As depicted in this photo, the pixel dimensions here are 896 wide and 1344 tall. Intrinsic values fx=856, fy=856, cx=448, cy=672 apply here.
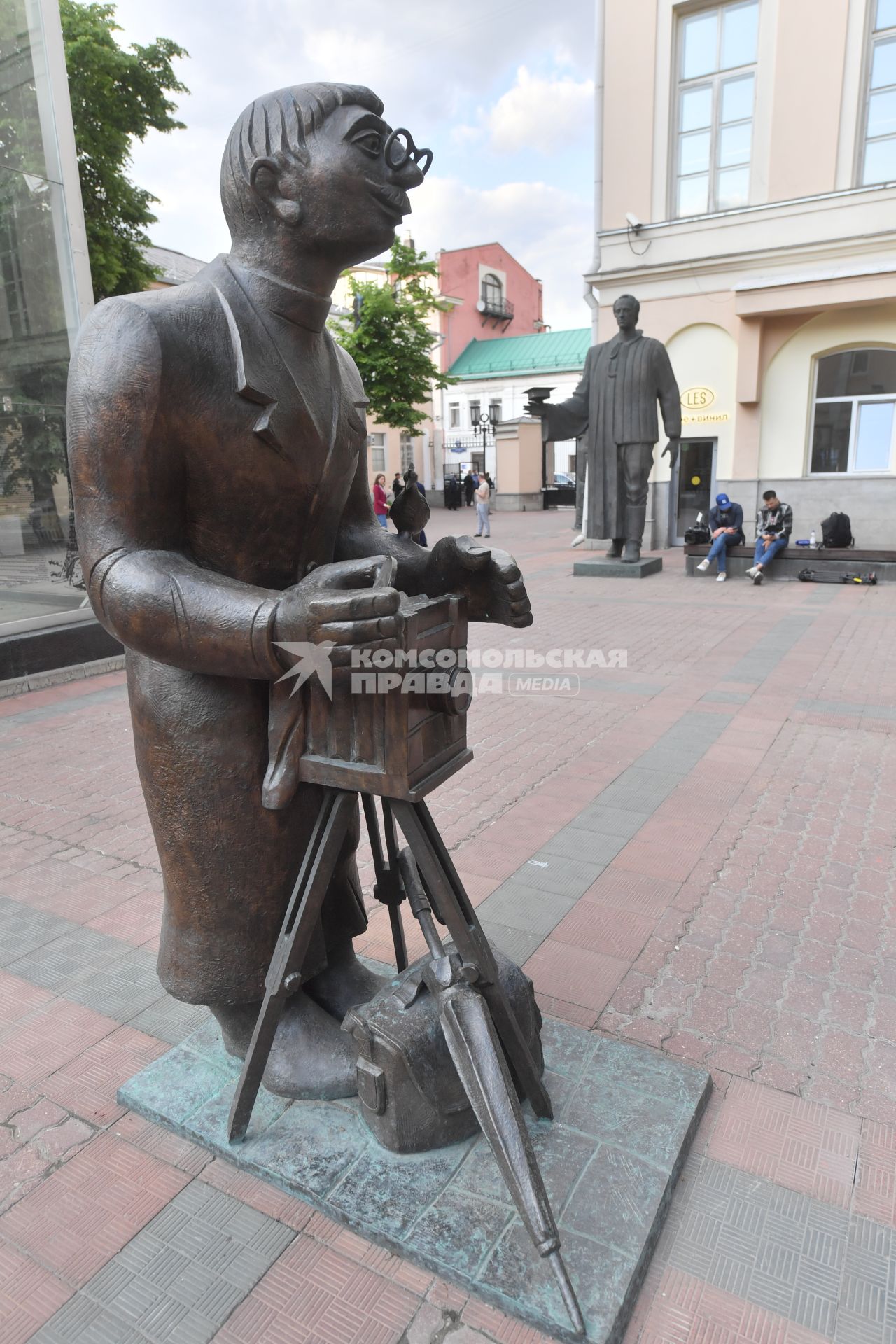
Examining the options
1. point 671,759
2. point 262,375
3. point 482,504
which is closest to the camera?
point 262,375

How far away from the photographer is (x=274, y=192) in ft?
5.30

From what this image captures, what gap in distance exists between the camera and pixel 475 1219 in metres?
1.77

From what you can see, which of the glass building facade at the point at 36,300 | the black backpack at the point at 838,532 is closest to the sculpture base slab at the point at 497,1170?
the glass building facade at the point at 36,300

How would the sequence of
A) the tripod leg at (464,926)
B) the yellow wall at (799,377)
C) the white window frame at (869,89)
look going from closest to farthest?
the tripod leg at (464,926), the white window frame at (869,89), the yellow wall at (799,377)

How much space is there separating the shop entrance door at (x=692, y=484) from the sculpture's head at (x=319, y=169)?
42.1ft

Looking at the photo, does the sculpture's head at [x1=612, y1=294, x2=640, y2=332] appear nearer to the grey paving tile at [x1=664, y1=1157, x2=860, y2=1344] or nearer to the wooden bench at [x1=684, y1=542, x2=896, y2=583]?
the wooden bench at [x1=684, y1=542, x2=896, y2=583]

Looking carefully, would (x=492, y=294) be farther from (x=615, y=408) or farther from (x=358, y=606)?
(x=358, y=606)

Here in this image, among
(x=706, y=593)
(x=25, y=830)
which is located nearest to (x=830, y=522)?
(x=706, y=593)

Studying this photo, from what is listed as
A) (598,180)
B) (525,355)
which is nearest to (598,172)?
(598,180)

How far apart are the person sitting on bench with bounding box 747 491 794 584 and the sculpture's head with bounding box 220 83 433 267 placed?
9.86 meters

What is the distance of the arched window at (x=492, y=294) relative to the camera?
125 ft

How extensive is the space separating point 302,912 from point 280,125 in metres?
1.51

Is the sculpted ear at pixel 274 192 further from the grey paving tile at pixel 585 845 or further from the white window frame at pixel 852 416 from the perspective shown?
the white window frame at pixel 852 416
